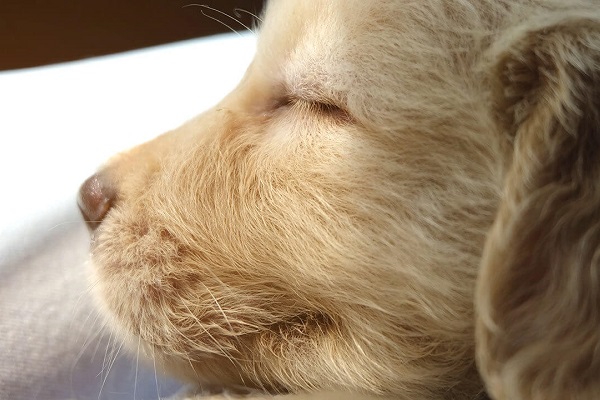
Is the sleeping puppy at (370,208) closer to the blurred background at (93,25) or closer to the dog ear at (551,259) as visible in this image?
the dog ear at (551,259)

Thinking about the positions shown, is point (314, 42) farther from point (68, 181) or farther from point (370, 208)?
point (68, 181)

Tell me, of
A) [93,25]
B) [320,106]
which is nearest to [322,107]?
[320,106]

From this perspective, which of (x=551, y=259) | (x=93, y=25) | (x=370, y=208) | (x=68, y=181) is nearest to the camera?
(x=551, y=259)

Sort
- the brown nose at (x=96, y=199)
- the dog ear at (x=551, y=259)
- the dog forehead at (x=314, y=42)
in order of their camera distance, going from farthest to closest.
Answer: the brown nose at (x=96, y=199) → the dog forehead at (x=314, y=42) → the dog ear at (x=551, y=259)

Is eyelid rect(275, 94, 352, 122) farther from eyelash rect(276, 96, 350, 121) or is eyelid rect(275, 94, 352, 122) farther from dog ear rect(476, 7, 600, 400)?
dog ear rect(476, 7, 600, 400)

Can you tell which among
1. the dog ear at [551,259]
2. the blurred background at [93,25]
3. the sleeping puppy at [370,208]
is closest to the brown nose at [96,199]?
the sleeping puppy at [370,208]

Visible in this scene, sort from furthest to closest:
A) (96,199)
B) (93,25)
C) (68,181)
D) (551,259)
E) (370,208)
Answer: (93,25)
(68,181)
(96,199)
(370,208)
(551,259)

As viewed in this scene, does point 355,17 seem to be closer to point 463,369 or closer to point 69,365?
point 463,369
